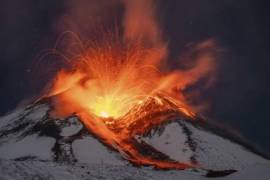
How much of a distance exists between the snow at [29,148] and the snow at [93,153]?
522 cm

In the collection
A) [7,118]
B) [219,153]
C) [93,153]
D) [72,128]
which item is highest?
[7,118]

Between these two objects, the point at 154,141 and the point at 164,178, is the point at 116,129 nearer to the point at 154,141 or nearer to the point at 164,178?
the point at 154,141

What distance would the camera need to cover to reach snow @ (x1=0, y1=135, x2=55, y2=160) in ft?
283

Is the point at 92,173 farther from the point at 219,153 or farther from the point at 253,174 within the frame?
the point at 219,153

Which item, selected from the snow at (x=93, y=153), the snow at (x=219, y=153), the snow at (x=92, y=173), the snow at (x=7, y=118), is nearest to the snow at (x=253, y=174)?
the snow at (x=92, y=173)

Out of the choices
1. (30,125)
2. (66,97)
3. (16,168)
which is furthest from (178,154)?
(16,168)

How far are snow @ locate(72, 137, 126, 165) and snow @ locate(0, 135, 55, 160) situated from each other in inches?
206

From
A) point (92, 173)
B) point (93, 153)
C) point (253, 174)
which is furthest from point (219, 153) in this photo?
point (92, 173)

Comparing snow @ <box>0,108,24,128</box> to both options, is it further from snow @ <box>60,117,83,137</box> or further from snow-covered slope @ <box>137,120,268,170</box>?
snow-covered slope @ <box>137,120,268,170</box>

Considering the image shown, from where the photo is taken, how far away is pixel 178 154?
97750 millimetres

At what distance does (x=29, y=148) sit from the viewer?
9144 centimetres

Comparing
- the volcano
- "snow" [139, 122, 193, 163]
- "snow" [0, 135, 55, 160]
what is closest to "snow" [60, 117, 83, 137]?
the volcano

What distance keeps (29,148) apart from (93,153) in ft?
48.2

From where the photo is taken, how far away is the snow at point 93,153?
81375 mm
